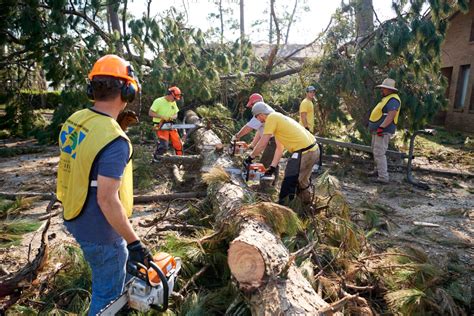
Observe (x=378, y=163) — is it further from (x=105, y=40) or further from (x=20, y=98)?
(x=20, y=98)

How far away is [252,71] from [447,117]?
786cm

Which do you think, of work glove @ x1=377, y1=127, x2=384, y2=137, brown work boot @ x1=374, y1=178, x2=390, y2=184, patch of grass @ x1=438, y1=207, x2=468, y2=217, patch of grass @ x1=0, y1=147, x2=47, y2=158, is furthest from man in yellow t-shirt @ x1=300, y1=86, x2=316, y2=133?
patch of grass @ x1=0, y1=147, x2=47, y2=158

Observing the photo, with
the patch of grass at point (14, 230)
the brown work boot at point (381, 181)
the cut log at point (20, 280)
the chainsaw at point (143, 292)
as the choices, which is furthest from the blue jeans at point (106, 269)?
the brown work boot at point (381, 181)

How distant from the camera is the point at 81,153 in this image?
1567mm

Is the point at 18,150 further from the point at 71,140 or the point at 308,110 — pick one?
the point at 71,140

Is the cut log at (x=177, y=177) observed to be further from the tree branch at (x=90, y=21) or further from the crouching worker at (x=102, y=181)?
the crouching worker at (x=102, y=181)

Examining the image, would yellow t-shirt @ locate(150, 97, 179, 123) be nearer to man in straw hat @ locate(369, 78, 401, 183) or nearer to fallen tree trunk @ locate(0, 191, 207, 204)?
fallen tree trunk @ locate(0, 191, 207, 204)

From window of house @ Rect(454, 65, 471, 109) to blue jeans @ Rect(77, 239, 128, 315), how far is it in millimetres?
13437

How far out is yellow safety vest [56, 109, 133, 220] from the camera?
155 cm

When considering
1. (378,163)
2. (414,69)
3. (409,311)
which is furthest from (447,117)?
(409,311)

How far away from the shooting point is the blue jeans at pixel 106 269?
1766 millimetres

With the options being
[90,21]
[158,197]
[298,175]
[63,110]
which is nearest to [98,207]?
[298,175]

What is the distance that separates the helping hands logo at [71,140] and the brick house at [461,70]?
1283cm

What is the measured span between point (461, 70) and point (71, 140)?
14.1 m
